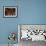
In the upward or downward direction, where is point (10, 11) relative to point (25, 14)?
upward

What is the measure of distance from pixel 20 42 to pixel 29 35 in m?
0.37

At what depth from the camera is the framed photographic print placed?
4730 millimetres

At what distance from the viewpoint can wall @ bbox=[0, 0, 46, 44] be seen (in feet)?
15.5

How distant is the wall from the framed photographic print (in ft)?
0.36

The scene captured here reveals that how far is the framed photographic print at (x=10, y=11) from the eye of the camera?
15.5ft

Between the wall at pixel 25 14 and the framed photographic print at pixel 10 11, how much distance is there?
0.11 m

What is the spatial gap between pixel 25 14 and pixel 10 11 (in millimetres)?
529

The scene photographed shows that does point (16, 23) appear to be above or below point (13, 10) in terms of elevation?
below

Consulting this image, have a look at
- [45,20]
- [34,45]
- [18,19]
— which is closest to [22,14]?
[18,19]

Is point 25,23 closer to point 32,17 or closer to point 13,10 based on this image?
point 32,17

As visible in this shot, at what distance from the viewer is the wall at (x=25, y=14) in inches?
186

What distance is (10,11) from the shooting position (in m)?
4.75

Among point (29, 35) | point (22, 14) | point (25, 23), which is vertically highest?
point (22, 14)

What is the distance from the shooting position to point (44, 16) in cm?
476
